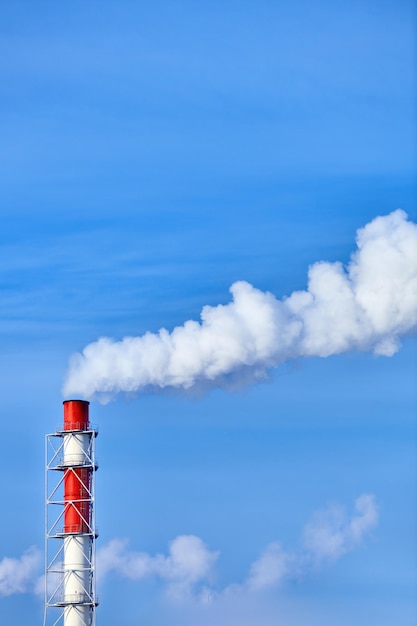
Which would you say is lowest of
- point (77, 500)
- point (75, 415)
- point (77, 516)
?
point (77, 516)

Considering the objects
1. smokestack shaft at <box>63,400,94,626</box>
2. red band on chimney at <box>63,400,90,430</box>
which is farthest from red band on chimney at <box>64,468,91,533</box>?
red band on chimney at <box>63,400,90,430</box>

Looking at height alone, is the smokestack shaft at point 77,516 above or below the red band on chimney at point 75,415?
below

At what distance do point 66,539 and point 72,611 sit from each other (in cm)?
400

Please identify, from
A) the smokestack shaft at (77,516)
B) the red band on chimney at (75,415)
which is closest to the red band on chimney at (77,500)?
the smokestack shaft at (77,516)

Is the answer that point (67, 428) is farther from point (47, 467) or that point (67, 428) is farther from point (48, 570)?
point (48, 570)

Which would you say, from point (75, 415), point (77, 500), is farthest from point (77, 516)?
point (75, 415)

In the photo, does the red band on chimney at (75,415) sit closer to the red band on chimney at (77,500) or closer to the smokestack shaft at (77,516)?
the smokestack shaft at (77,516)

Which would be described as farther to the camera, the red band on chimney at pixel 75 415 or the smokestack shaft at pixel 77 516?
the red band on chimney at pixel 75 415

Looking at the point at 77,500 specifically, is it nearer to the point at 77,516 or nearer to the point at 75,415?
the point at 77,516

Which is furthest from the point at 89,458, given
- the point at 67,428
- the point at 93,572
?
the point at 93,572

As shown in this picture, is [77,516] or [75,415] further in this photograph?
[75,415]

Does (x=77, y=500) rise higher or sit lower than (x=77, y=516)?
higher

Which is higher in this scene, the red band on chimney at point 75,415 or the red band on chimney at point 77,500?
the red band on chimney at point 75,415

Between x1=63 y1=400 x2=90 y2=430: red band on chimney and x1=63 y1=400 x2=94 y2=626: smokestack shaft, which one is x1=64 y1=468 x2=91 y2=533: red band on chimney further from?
x1=63 y1=400 x2=90 y2=430: red band on chimney
